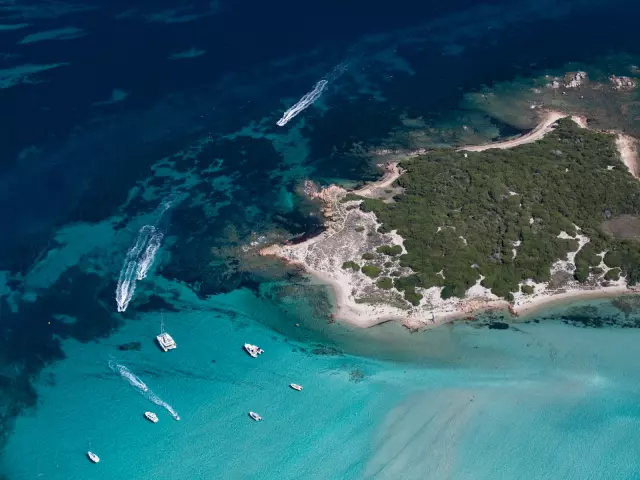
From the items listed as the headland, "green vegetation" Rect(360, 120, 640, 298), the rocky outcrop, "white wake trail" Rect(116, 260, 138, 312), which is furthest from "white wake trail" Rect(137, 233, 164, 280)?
the rocky outcrop

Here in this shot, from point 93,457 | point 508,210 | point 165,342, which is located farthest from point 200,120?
point 93,457

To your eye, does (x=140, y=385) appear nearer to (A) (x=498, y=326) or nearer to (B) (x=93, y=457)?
(B) (x=93, y=457)

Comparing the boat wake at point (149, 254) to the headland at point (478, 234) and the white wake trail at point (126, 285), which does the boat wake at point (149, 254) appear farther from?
the headland at point (478, 234)

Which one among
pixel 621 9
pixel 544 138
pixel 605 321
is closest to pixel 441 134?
pixel 544 138

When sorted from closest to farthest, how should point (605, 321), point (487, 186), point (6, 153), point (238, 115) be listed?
point (605, 321)
point (487, 186)
point (6, 153)
point (238, 115)

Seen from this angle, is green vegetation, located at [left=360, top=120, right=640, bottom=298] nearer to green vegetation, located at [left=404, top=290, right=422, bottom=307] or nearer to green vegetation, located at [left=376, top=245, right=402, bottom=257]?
green vegetation, located at [left=404, top=290, right=422, bottom=307]

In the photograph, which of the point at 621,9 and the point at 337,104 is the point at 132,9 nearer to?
the point at 337,104

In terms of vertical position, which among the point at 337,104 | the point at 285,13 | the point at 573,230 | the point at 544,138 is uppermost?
the point at 285,13

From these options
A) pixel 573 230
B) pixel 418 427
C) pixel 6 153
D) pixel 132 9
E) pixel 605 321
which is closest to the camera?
pixel 418 427
